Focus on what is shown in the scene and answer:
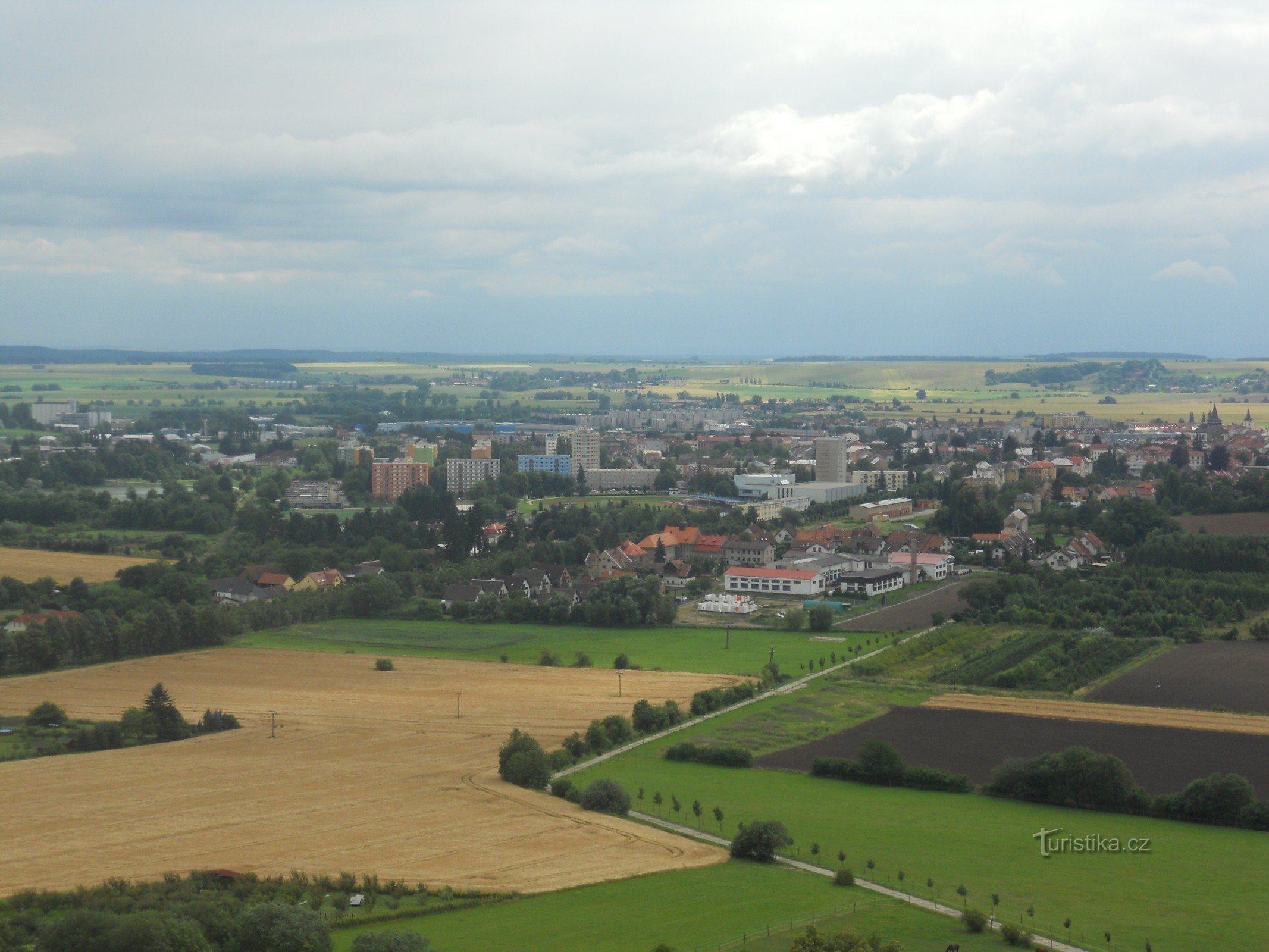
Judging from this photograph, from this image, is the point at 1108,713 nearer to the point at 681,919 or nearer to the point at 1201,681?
the point at 1201,681

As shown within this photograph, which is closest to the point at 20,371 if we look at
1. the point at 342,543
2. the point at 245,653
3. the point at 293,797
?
the point at 342,543

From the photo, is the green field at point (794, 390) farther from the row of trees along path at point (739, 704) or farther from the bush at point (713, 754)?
the bush at point (713, 754)

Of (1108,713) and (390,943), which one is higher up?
(390,943)

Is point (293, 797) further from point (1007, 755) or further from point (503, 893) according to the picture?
point (1007, 755)

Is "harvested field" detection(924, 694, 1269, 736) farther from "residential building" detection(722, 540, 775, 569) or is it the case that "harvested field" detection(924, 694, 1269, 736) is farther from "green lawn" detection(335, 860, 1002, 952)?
"residential building" detection(722, 540, 775, 569)

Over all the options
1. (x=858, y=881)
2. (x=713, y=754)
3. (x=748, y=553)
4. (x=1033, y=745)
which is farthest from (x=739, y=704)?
(x=748, y=553)
